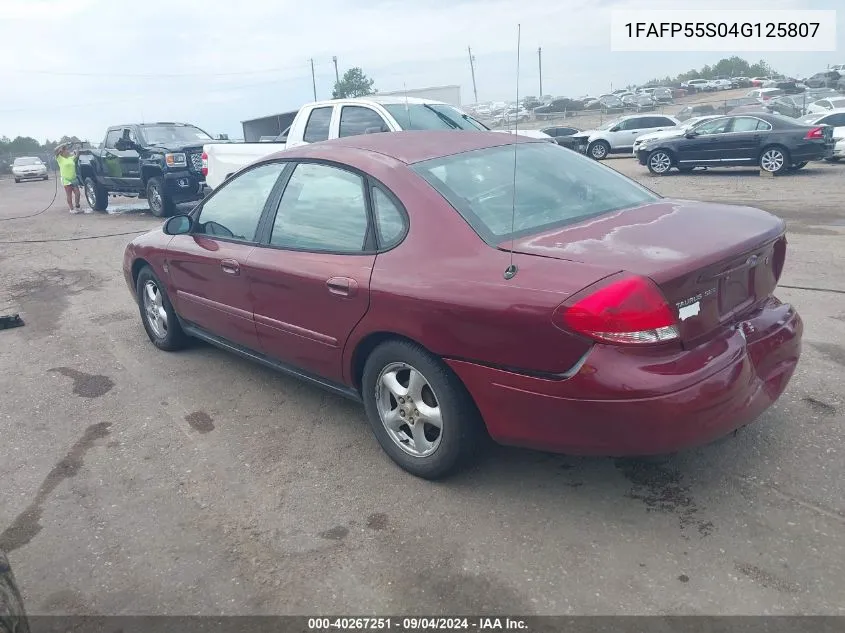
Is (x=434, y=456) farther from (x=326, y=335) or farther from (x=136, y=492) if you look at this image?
(x=136, y=492)

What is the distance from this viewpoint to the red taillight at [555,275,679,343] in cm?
262

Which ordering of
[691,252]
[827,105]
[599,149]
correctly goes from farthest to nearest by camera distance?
[827,105] → [599,149] → [691,252]

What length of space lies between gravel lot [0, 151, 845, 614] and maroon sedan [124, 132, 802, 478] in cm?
36

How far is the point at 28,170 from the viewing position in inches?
1396

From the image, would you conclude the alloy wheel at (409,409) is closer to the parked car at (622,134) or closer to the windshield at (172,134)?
the windshield at (172,134)

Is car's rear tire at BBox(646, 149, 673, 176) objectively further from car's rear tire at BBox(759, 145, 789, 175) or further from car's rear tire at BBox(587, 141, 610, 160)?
car's rear tire at BBox(587, 141, 610, 160)

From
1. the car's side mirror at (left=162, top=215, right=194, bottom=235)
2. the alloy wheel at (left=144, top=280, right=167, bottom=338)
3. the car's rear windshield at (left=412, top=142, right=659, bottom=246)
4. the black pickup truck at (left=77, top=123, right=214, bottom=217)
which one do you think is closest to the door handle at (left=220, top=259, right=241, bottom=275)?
the car's side mirror at (left=162, top=215, right=194, bottom=235)

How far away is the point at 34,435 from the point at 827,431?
437cm

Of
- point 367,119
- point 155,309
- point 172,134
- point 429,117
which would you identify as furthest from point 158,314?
point 172,134

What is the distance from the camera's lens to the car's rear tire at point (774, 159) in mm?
16109

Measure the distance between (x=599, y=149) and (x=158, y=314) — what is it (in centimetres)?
2191

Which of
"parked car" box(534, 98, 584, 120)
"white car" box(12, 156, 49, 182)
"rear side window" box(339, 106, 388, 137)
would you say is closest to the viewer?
"rear side window" box(339, 106, 388, 137)

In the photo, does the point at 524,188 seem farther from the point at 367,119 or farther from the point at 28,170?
the point at 28,170

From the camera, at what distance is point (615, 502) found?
124 inches
